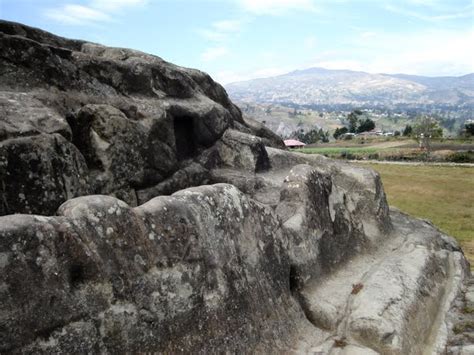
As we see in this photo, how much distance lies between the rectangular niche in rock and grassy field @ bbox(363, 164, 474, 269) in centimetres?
1822

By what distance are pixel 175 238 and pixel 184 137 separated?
32.3 ft

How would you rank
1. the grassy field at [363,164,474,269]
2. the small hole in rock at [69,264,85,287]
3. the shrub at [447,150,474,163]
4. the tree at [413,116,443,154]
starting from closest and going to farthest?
1. the small hole in rock at [69,264,85,287]
2. the grassy field at [363,164,474,269]
3. the shrub at [447,150,474,163]
4. the tree at [413,116,443,154]

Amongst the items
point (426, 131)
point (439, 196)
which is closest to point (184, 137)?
point (439, 196)

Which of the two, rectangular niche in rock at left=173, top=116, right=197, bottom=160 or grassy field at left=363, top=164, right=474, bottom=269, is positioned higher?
rectangular niche in rock at left=173, top=116, right=197, bottom=160

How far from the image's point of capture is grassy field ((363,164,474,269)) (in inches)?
1534

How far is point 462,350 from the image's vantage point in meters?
13.5

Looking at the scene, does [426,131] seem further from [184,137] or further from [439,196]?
[184,137]

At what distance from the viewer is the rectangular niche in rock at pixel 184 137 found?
1870cm

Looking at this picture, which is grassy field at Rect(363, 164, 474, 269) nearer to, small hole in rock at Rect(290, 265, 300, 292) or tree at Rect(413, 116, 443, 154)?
small hole in rock at Rect(290, 265, 300, 292)

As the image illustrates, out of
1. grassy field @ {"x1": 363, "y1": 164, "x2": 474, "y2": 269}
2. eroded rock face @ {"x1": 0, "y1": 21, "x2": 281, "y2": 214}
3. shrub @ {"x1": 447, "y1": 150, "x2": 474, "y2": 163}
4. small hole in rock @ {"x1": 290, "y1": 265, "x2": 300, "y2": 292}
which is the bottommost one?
shrub @ {"x1": 447, "y1": 150, "x2": 474, "y2": 163}

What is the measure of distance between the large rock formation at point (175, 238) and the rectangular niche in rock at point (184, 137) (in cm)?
6

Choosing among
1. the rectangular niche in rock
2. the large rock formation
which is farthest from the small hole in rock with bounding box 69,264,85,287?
the rectangular niche in rock

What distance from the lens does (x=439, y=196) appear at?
53.1 meters

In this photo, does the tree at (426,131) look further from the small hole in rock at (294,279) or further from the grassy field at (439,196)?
the small hole in rock at (294,279)
